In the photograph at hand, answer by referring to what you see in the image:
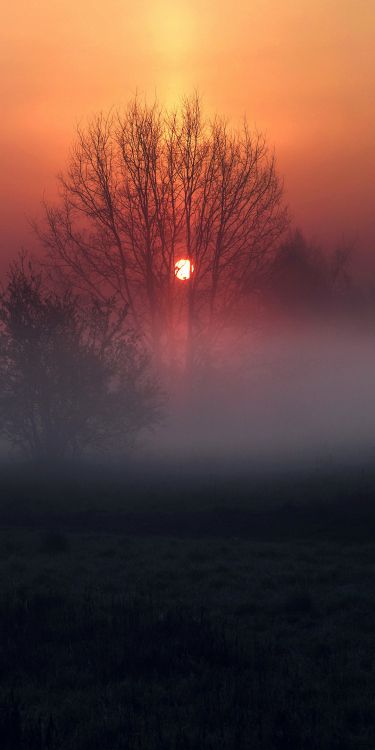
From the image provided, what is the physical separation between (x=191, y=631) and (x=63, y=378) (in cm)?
2521

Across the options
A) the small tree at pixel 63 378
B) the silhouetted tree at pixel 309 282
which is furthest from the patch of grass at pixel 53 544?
the silhouetted tree at pixel 309 282

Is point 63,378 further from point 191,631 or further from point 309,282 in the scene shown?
point 309,282

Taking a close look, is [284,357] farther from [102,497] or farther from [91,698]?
[91,698]

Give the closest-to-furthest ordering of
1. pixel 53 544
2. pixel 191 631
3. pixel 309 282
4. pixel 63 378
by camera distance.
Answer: pixel 191 631, pixel 53 544, pixel 63 378, pixel 309 282

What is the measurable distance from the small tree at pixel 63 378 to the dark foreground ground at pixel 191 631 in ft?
44.7

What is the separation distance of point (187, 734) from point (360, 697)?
1.71 meters

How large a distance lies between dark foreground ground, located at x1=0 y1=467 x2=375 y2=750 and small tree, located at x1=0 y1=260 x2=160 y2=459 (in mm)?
13635

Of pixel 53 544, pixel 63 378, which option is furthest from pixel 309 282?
pixel 53 544

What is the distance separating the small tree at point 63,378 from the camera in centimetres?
3394

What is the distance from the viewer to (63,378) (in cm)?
3397

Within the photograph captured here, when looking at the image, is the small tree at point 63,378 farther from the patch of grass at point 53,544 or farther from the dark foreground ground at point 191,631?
the patch of grass at point 53,544

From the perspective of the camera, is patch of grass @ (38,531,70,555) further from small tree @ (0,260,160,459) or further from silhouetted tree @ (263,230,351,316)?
silhouetted tree @ (263,230,351,316)

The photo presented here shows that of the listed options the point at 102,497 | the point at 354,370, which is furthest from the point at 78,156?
the point at 354,370

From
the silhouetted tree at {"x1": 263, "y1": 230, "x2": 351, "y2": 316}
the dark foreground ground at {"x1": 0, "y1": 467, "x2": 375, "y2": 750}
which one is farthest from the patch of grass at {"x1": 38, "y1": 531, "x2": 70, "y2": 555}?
the silhouetted tree at {"x1": 263, "y1": 230, "x2": 351, "y2": 316}
